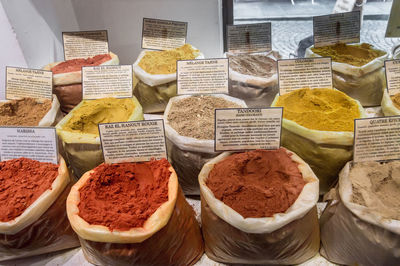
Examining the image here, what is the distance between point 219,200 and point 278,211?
0.17 meters

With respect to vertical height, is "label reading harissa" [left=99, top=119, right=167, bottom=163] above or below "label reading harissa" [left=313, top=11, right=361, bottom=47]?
below

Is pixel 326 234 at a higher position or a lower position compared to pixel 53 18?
lower

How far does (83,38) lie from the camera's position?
174 centimetres

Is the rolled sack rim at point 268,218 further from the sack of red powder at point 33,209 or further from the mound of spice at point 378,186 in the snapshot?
the sack of red powder at point 33,209

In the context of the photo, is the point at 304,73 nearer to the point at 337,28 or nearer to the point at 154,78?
the point at 337,28

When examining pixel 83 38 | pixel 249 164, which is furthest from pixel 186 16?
pixel 249 164

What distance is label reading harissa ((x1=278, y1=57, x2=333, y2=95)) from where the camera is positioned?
1283 millimetres

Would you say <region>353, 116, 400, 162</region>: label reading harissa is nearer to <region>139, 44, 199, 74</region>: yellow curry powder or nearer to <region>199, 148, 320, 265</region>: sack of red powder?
<region>199, 148, 320, 265</region>: sack of red powder

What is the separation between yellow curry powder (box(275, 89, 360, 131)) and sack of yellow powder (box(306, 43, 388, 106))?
288 millimetres

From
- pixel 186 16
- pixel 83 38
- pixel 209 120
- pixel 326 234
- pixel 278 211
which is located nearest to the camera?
pixel 278 211

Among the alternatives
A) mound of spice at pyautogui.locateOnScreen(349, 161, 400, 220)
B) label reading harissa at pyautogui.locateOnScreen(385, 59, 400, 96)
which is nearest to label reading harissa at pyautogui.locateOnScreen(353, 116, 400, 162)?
mound of spice at pyautogui.locateOnScreen(349, 161, 400, 220)

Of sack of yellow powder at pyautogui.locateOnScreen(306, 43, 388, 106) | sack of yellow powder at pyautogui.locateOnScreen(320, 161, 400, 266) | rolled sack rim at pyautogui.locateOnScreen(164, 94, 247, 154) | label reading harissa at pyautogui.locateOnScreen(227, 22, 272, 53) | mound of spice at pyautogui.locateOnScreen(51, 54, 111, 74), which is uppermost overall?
label reading harissa at pyautogui.locateOnScreen(227, 22, 272, 53)

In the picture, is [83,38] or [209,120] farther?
[83,38]

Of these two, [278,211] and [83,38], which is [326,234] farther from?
[83,38]
